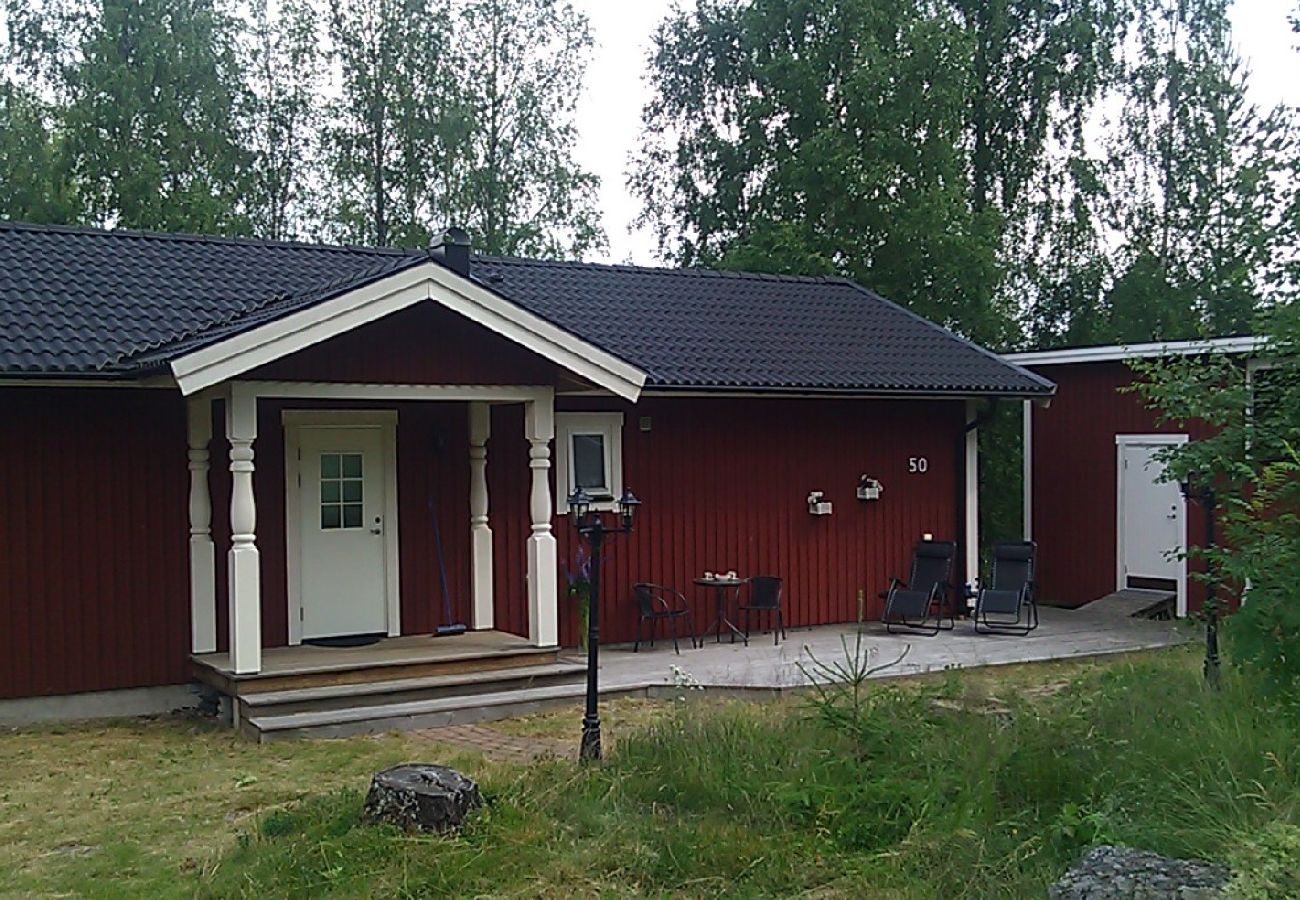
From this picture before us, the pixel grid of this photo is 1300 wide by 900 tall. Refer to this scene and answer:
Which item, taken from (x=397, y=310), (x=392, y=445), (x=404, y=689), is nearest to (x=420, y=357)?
(x=397, y=310)

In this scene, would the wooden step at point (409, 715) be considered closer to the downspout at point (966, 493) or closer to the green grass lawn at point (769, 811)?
the green grass lawn at point (769, 811)

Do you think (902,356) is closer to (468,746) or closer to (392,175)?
(468,746)

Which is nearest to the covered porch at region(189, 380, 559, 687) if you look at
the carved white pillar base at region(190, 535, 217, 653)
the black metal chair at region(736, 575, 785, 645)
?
the carved white pillar base at region(190, 535, 217, 653)

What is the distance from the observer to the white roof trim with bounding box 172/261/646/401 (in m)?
8.55

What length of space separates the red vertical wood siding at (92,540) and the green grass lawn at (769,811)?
184 centimetres

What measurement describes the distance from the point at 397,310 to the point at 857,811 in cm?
492

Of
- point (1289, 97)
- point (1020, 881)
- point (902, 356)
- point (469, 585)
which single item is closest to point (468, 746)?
point (469, 585)

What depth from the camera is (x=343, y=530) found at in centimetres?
1066

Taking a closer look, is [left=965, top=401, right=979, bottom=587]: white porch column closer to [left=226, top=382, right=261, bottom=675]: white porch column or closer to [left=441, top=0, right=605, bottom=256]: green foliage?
[left=226, top=382, right=261, bottom=675]: white porch column

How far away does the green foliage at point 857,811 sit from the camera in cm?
518

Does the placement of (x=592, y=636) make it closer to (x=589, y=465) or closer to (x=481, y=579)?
(x=481, y=579)

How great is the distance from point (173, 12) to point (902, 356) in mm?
16753

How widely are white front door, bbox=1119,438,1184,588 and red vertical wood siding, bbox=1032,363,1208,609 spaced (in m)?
0.12

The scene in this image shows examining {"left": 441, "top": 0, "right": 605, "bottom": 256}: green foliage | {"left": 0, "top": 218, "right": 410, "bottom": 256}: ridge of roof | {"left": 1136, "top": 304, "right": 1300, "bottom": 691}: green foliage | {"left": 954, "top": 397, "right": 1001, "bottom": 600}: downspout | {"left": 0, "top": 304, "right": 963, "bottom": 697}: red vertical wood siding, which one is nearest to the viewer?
{"left": 1136, "top": 304, "right": 1300, "bottom": 691}: green foliage
